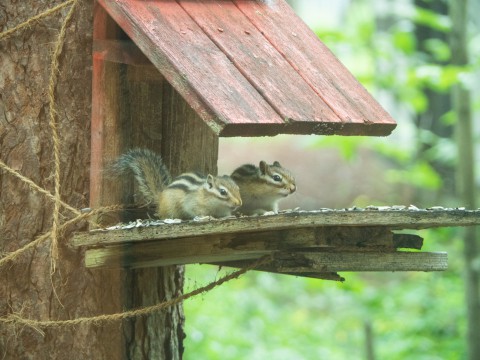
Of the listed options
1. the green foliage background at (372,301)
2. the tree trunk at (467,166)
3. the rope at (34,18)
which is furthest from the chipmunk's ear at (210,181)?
the tree trunk at (467,166)

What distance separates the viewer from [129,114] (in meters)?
3.44

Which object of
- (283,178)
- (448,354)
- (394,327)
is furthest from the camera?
(394,327)

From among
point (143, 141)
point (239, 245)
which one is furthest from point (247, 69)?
point (143, 141)

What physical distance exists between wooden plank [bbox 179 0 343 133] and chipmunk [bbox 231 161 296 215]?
578 millimetres

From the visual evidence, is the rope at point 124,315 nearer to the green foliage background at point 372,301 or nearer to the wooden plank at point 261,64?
the wooden plank at point 261,64

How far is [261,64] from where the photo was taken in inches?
121

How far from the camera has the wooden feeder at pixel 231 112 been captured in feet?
9.03

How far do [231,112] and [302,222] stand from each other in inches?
15.6

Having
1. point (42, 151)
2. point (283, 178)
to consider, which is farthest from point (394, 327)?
point (42, 151)

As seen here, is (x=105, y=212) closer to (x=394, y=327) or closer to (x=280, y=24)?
(x=280, y=24)

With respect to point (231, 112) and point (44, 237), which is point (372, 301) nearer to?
point (44, 237)

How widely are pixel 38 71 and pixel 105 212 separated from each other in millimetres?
586

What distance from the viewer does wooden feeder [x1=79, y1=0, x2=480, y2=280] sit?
2752 millimetres

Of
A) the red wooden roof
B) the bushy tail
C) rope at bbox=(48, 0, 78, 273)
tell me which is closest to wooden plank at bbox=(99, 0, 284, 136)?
the red wooden roof
